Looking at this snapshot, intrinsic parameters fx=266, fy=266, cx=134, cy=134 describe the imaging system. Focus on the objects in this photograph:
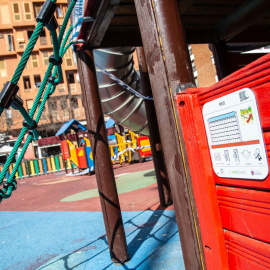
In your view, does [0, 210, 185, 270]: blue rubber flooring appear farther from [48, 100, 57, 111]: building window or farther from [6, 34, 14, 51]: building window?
[6, 34, 14, 51]: building window

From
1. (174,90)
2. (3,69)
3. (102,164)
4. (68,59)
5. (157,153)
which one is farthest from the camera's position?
(68,59)

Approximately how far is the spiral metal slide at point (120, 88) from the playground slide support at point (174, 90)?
4229 millimetres

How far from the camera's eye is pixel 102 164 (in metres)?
2.84

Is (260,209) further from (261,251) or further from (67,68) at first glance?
(67,68)

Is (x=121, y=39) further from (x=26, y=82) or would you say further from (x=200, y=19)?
(x=26, y=82)

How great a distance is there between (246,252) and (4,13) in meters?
41.5

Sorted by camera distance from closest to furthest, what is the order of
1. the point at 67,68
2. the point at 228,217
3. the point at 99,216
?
the point at 228,217 → the point at 99,216 → the point at 67,68

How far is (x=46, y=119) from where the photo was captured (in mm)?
31328

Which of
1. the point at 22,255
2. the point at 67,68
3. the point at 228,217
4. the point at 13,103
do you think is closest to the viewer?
the point at 228,217

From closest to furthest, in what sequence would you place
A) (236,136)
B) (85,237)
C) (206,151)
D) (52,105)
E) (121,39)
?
(236,136)
(206,151)
(121,39)
(85,237)
(52,105)

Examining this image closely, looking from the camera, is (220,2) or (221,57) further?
(221,57)

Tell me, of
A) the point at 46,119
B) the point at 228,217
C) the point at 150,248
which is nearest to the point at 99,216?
the point at 150,248

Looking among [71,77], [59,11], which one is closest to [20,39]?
[59,11]

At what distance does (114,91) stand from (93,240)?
3676 mm
